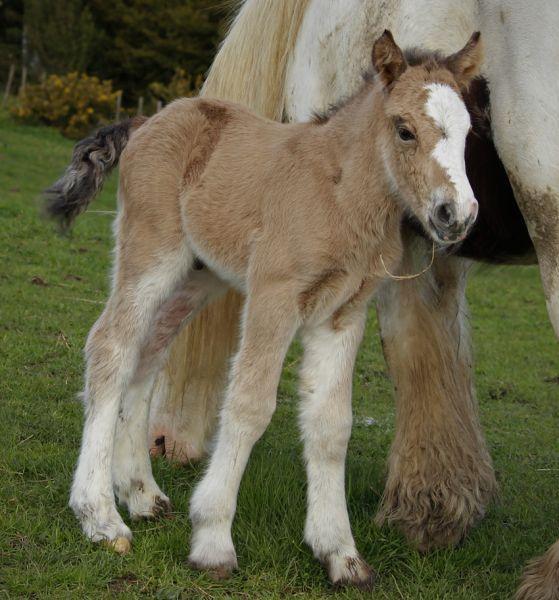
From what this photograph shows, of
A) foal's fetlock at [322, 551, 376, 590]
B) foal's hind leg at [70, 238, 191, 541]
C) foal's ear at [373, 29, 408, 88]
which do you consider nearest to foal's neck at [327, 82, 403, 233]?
foal's ear at [373, 29, 408, 88]

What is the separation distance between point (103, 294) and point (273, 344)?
5935 mm

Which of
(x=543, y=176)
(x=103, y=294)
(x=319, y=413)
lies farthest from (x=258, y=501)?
(x=103, y=294)

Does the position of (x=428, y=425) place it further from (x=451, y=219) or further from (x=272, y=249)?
(x=451, y=219)

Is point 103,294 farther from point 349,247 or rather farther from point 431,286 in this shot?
point 349,247

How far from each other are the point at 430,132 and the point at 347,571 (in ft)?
5.52

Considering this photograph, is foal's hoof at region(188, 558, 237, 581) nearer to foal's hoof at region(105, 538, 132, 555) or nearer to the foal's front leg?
the foal's front leg

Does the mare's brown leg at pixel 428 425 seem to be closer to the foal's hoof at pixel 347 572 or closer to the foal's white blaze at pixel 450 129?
the foal's hoof at pixel 347 572

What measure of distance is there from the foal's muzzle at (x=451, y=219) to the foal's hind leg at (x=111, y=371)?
133 cm

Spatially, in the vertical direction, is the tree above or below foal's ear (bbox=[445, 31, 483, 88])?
below

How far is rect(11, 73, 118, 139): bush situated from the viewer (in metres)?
25.3

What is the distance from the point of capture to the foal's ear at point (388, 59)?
11.8 ft

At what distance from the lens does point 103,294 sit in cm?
952

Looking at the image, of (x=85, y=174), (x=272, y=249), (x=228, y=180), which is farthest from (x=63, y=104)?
(x=272, y=249)

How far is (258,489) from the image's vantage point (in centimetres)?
449
